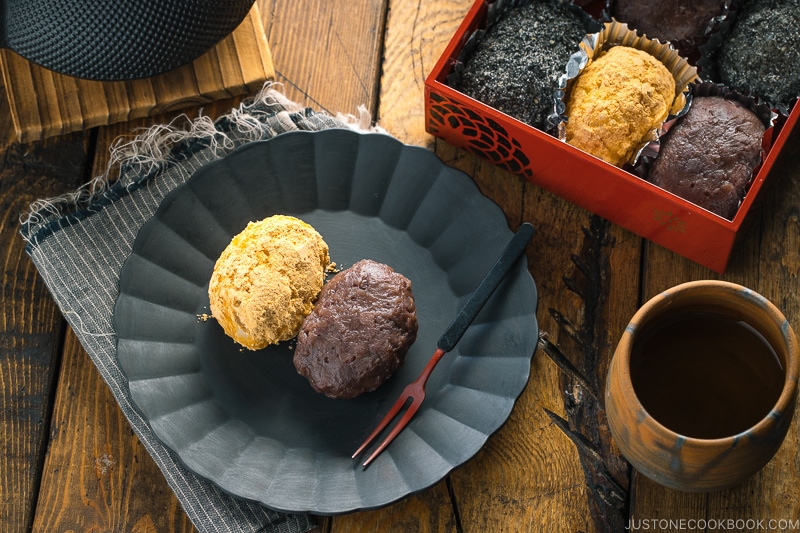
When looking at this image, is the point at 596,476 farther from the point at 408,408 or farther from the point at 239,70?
the point at 239,70

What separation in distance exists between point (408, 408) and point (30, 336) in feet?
2.31

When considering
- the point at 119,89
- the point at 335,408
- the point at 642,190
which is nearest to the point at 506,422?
the point at 335,408

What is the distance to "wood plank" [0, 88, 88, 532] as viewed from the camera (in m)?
1.42

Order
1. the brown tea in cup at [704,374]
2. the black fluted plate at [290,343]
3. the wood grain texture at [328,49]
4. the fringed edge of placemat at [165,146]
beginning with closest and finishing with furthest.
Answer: the brown tea in cup at [704,374], the black fluted plate at [290,343], the fringed edge of placemat at [165,146], the wood grain texture at [328,49]

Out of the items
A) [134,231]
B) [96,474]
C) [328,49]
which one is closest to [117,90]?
[134,231]

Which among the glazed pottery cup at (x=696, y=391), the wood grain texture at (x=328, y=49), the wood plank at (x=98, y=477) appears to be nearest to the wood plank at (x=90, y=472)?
the wood plank at (x=98, y=477)

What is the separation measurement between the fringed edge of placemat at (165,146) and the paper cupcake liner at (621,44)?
1.11 feet

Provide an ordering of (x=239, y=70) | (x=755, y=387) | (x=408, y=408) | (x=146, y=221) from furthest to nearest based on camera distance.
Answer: (x=239, y=70) < (x=146, y=221) < (x=408, y=408) < (x=755, y=387)

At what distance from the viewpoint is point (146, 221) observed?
1483 millimetres

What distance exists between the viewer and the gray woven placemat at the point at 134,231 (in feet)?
4.42

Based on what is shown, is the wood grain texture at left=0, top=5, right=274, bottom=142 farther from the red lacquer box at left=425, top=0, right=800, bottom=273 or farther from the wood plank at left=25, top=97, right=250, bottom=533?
the wood plank at left=25, top=97, right=250, bottom=533

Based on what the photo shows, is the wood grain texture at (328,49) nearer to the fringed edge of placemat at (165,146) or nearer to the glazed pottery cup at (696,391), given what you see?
the fringed edge of placemat at (165,146)

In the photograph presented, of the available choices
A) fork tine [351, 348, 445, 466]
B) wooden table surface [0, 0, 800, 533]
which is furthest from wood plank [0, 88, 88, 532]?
fork tine [351, 348, 445, 466]

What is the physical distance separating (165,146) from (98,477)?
613 millimetres
